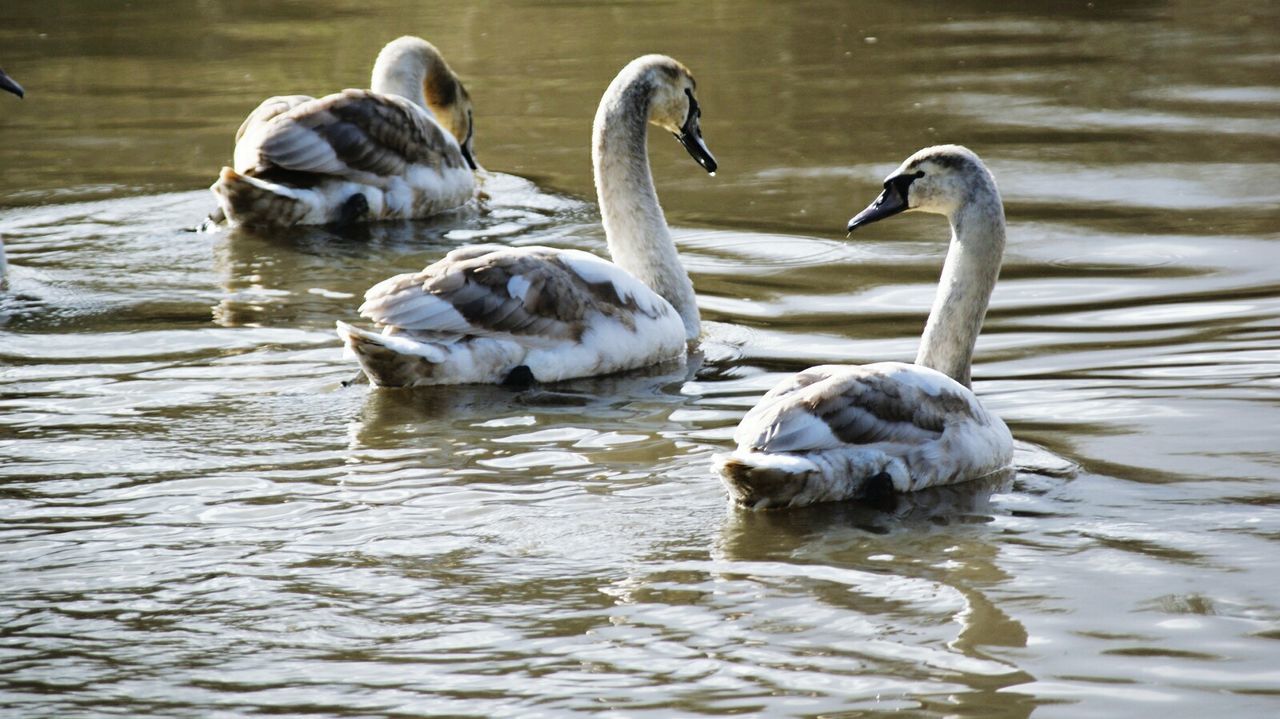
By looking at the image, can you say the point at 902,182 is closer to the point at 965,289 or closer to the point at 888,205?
the point at 888,205

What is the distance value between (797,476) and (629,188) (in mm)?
3640

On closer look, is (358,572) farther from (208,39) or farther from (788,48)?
(208,39)

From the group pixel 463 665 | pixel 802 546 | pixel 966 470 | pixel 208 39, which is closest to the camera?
pixel 463 665

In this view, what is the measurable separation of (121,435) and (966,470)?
11.0 ft

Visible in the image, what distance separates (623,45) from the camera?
64.9ft

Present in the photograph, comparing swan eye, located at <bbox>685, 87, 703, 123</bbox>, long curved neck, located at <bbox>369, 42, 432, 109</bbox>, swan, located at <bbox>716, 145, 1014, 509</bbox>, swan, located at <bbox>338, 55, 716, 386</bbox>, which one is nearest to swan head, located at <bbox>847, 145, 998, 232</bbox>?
swan, located at <bbox>716, 145, 1014, 509</bbox>

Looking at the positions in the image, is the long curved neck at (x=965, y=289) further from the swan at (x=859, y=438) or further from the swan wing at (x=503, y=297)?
the swan wing at (x=503, y=297)

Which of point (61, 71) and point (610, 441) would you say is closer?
point (610, 441)

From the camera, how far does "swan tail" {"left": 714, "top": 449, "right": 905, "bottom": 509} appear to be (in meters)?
6.81

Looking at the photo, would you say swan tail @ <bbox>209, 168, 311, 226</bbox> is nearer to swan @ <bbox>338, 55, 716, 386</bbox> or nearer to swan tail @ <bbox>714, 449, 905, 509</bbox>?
swan @ <bbox>338, 55, 716, 386</bbox>

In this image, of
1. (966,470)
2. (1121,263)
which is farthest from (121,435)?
(1121,263)

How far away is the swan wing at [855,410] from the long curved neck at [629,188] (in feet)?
9.40

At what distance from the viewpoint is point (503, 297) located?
29.3ft

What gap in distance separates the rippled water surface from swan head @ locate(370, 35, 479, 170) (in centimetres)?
50
